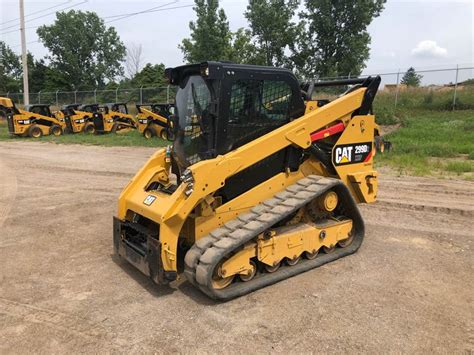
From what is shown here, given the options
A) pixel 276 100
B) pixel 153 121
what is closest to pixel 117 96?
pixel 153 121

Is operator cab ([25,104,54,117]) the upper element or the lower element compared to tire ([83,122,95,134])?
upper

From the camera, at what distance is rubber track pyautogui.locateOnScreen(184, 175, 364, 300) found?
4.10 metres

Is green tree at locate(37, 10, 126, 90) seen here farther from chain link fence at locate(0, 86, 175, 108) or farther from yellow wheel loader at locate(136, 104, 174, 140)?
yellow wheel loader at locate(136, 104, 174, 140)

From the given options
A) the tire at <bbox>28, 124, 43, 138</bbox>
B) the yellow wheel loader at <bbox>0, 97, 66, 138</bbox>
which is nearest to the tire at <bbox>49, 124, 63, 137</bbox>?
the yellow wheel loader at <bbox>0, 97, 66, 138</bbox>

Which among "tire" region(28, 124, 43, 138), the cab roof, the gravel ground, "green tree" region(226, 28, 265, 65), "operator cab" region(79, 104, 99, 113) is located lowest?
the gravel ground

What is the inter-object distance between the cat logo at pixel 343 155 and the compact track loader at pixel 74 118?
20547 millimetres

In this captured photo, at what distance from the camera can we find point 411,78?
881 inches

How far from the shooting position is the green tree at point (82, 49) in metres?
62.8

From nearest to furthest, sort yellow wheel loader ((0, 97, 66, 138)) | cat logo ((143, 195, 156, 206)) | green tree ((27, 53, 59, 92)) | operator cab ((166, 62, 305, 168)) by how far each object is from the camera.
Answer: operator cab ((166, 62, 305, 168)) < cat logo ((143, 195, 156, 206)) < yellow wheel loader ((0, 97, 66, 138)) < green tree ((27, 53, 59, 92))

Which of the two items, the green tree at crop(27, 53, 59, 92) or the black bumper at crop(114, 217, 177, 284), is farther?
the green tree at crop(27, 53, 59, 92)

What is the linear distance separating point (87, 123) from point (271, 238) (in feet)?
69.3

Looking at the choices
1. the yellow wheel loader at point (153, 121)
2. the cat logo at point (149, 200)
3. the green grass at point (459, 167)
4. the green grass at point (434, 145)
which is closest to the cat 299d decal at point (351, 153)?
the cat logo at point (149, 200)

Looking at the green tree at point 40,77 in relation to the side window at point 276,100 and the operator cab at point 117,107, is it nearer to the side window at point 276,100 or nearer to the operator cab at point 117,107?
the operator cab at point 117,107

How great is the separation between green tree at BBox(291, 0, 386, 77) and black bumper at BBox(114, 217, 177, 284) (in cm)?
3149
